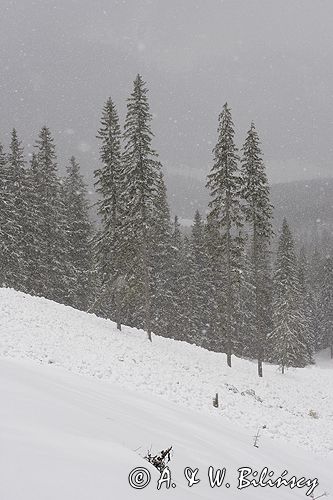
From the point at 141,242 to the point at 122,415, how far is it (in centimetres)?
2093

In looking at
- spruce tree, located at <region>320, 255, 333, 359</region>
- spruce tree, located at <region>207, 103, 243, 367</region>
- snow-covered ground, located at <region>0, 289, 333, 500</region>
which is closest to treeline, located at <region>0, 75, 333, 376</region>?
spruce tree, located at <region>207, 103, 243, 367</region>

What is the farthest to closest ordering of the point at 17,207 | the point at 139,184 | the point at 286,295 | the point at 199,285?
the point at 199,285 → the point at 286,295 → the point at 17,207 → the point at 139,184

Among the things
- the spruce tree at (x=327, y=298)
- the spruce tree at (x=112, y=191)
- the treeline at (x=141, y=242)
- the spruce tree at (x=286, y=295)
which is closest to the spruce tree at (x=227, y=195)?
the treeline at (x=141, y=242)

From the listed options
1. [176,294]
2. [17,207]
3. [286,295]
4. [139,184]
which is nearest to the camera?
[139,184]

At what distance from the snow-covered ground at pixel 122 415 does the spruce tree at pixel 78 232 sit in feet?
35.1

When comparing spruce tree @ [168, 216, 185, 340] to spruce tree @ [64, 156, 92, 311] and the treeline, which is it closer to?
the treeline

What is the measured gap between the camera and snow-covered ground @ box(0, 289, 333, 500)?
5.00 m

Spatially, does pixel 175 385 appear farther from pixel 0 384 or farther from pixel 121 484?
pixel 121 484

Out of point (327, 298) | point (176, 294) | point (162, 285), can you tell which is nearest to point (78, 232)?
point (162, 285)

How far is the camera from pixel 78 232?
41688mm

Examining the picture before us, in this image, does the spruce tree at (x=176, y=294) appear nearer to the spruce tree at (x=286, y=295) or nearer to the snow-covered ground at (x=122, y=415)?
the spruce tree at (x=286, y=295)

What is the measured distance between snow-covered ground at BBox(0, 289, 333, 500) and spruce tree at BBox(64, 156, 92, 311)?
10.7 metres

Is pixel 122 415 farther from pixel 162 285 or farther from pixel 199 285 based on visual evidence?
pixel 199 285

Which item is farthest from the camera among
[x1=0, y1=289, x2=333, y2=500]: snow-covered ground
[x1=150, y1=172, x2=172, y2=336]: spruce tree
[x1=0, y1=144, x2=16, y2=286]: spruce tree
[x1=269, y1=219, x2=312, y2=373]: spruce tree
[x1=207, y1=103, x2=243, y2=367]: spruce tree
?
[x1=150, y1=172, x2=172, y2=336]: spruce tree
